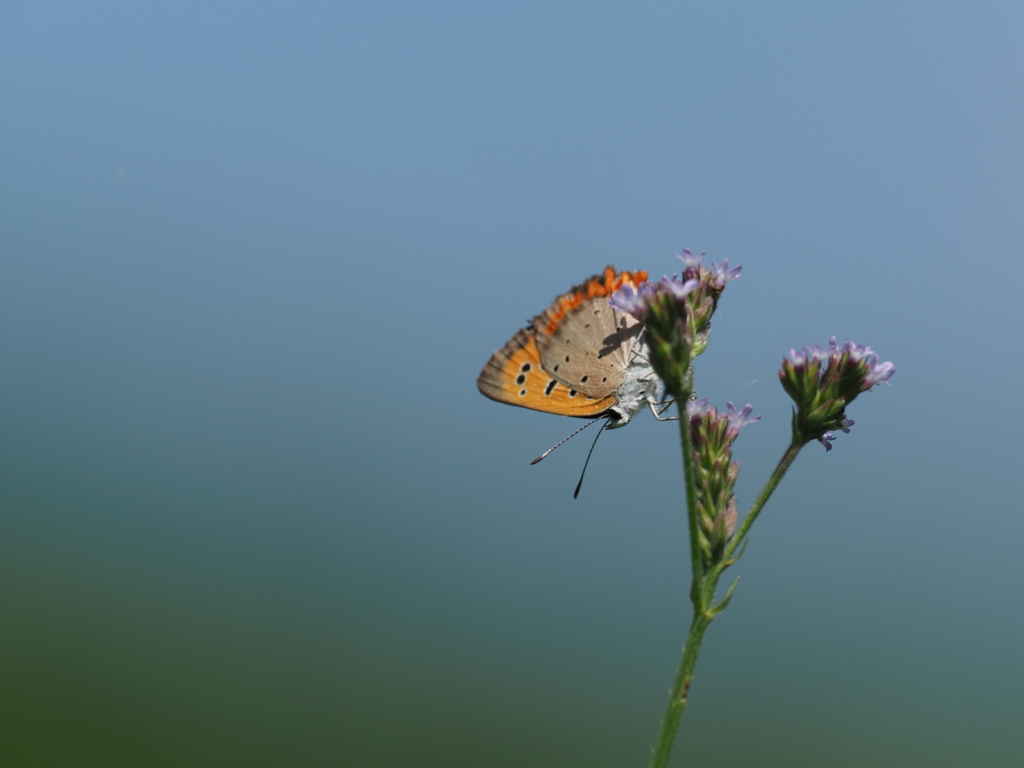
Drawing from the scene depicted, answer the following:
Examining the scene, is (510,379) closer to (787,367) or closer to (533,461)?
(533,461)

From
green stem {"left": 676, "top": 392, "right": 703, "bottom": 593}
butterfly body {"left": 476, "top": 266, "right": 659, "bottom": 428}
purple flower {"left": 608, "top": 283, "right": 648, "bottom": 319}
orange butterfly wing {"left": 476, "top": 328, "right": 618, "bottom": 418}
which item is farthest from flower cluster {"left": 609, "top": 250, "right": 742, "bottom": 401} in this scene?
orange butterfly wing {"left": 476, "top": 328, "right": 618, "bottom": 418}

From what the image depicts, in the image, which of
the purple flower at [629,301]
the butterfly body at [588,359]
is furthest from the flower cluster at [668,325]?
the butterfly body at [588,359]

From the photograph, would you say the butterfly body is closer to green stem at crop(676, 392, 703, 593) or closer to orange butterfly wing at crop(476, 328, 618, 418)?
orange butterfly wing at crop(476, 328, 618, 418)

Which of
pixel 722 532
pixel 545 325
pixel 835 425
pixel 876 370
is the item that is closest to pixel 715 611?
pixel 722 532

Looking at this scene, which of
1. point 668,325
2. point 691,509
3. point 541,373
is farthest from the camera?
point 541,373

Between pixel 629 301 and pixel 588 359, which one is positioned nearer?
pixel 629 301

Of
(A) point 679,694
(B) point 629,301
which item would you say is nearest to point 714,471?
(B) point 629,301

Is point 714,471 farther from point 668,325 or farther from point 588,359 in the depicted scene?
point 588,359
